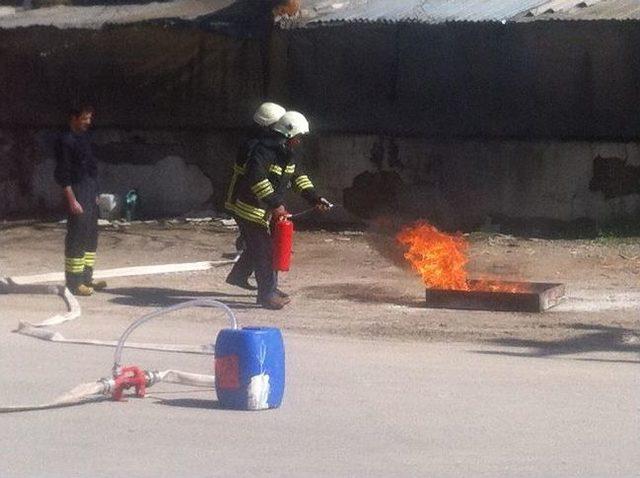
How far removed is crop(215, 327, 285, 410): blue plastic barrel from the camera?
332 inches

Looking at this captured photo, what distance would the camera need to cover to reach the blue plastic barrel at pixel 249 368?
842 cm

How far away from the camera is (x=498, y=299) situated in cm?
1284

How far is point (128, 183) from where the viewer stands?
69.6 feet

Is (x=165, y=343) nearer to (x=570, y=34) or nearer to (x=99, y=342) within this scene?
(x=99, y=342)

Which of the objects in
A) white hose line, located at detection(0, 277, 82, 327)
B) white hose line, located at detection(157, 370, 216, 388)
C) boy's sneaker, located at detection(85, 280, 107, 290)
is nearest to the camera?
white hose line, located at detection(157, 370, 216, 388)

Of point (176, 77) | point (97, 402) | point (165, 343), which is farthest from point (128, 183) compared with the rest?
point (97, 402)

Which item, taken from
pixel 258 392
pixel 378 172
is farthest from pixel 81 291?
pixel 378 172

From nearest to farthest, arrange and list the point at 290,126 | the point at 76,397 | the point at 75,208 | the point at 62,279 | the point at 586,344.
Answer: the point at 76,397 → the point at 586,344 → the point at 290,126 → the point at 75,208 → the point at 62,279

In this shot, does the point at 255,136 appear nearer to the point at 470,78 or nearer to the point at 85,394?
the point at 85,394

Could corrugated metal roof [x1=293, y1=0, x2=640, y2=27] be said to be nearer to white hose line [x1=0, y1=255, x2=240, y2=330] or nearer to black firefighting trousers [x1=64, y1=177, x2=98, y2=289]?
white hose line [x1=0, y1=255, x2=240, y2=330]

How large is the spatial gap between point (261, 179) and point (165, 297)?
1824 millimetres

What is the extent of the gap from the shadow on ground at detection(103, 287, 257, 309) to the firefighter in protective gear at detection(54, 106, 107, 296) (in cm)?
44

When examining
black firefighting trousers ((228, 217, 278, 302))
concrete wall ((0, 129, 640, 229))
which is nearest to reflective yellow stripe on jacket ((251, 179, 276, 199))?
black firefighting trousers ((228, 217, 278, 302))

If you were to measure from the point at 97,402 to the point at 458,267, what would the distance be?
19.0 feet
